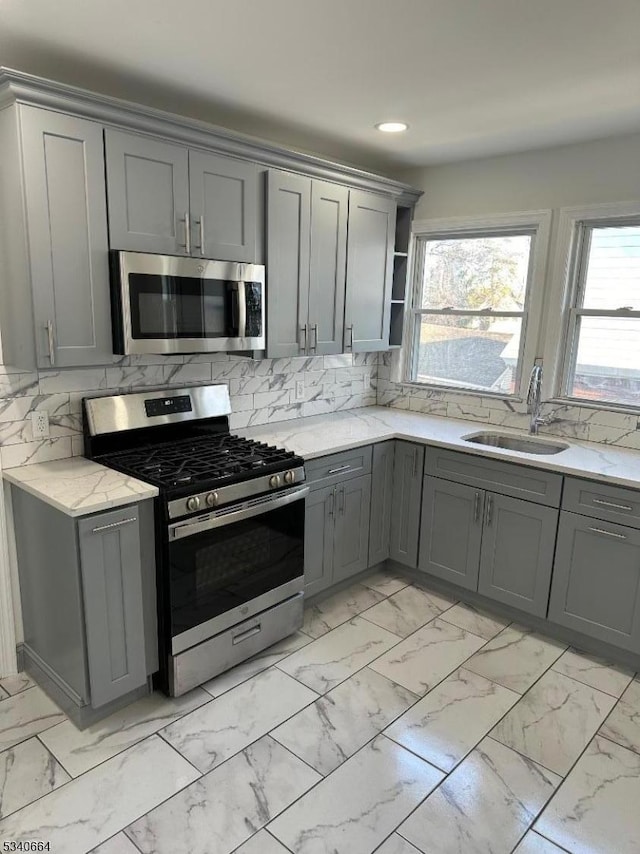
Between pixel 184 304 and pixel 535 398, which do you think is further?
pixel 535 398

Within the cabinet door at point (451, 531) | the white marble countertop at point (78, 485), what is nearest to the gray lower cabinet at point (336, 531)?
the cabinet door at point (451, 531)

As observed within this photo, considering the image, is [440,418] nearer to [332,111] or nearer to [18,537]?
[332,111]

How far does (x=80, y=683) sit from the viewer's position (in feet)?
7.32

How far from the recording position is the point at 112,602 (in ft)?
7.25

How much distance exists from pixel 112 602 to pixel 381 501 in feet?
5.64

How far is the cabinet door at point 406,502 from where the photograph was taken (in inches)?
134

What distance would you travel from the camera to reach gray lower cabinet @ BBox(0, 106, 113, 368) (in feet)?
6.94

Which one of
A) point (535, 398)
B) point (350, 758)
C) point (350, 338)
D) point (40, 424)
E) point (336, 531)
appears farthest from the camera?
point (350, 338)

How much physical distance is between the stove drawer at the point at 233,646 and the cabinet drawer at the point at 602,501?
55.1 inches

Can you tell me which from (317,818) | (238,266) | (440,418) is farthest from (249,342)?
(317,818)

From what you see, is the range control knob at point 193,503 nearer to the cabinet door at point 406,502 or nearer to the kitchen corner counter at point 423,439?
the kitchen corner counter at point 423,439

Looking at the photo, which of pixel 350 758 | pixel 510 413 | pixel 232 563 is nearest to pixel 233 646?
pixel 232 563

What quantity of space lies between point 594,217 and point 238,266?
6.37ft

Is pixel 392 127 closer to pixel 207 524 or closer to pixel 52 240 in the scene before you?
pixel 52 240
